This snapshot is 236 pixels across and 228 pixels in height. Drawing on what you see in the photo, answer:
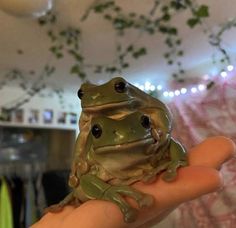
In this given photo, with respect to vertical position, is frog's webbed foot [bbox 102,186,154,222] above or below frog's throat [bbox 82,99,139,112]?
below

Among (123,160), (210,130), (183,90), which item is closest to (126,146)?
(123,160)

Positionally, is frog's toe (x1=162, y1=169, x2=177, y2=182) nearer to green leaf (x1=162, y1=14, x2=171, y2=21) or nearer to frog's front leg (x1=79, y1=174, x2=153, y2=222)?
frog's front leg (x1=79, y1=174, x2=153, y2=222)

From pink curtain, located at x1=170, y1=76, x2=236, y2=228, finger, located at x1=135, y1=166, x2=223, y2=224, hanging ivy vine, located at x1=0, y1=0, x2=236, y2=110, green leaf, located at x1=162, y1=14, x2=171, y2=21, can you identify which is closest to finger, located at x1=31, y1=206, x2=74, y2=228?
finger, located at x1=135, y1=166, x2=223, y2=224

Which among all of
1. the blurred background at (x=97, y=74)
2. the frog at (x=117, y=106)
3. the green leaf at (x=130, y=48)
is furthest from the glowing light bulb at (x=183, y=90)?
the frog at (x=117, y=106)

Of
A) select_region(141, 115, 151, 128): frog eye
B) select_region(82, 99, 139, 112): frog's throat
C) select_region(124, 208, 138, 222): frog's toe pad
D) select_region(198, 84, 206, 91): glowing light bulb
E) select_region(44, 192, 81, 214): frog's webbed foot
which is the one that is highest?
select_region(82, 99, 139, 112): frog's throat

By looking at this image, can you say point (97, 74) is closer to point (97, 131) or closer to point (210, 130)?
point (210, 130)

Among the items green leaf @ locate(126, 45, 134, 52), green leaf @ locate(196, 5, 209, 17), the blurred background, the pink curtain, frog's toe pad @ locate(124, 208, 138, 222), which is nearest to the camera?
frog's toe pad @ locate(124, 208, 138, 222)
